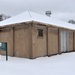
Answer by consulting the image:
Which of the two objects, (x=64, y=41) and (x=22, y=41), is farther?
(x=64, y=41)

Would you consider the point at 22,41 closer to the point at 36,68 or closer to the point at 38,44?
the point at 38,44

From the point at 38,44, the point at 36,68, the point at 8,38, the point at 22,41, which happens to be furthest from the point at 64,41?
the point at 36,68

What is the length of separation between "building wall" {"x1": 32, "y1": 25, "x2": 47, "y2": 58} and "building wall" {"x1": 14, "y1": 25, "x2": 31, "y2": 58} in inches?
16.3

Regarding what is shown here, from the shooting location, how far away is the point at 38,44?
43.4ft

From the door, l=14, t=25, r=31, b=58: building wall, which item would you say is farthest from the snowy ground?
the door

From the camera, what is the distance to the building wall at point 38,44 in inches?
498

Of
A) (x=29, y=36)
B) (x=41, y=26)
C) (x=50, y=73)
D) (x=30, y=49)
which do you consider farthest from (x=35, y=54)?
(x=50, y=73)

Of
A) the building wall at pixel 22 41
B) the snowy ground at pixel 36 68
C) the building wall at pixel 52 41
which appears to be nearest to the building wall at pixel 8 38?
the building wall at pixel 22 41

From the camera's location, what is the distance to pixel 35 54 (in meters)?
12.8

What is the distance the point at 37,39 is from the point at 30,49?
1035mm

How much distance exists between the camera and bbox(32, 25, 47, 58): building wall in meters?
12.7

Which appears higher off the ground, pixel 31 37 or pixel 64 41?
pixel 31 37

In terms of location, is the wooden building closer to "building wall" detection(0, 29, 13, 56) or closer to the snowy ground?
"building wall" detection(0, 29, 13, 56)

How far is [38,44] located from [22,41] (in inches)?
49.3
